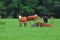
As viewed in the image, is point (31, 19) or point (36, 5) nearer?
point (31, 19)

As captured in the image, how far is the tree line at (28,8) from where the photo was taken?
52.9 metres

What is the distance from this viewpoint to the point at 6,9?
54531 millimetres

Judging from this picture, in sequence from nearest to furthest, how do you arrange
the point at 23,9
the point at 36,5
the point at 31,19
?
the point at 31,19
the point at 23,9
the point at 36,5

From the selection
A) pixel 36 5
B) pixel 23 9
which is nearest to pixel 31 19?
pixel 23 9

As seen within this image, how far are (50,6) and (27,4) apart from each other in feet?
14.7

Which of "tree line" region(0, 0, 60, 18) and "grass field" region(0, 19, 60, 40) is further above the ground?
"grass field" region(0, 19, 60, 40)

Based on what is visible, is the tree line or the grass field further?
the tree line

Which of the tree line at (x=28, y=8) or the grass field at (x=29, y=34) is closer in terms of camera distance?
the grass field at (x=29, y=34)

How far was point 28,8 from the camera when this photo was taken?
53531 mm

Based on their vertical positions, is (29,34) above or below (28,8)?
above

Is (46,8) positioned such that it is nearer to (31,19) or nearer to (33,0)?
(33,0)

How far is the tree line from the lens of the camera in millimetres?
52938

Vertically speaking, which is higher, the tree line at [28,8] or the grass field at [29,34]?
the grass field at [29,34]

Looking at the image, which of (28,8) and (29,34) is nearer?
(29,34)
